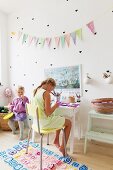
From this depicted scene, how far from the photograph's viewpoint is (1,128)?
3.13 m

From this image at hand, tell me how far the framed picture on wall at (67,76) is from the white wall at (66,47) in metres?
0.08

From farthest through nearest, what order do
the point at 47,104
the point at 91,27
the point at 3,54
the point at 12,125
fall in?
the point at 3,54, the point at 12,125, the point at 91,27, the point at 47,104

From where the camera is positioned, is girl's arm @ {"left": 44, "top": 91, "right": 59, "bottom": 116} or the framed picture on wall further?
the framed picture on wall

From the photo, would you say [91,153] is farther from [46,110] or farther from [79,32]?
[79,32]

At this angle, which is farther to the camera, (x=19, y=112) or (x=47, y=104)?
(x=19, y=112)

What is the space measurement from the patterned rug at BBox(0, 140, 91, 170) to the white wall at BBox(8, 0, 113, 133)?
82 cm

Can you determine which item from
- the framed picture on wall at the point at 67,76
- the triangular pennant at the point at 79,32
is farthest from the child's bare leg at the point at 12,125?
the triangular pennant at the point at 79,32

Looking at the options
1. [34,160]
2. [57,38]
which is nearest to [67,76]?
[57,38]

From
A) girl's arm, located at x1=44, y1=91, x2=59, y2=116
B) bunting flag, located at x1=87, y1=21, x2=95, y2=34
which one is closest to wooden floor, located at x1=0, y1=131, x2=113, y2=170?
girl's arm, located at x1=44, y1=91, x2=59, y2=116

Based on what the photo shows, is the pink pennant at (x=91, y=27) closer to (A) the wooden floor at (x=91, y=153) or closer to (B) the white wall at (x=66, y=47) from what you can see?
(B) the white wall at (x=66, y=47)

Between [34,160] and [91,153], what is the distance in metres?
0.75

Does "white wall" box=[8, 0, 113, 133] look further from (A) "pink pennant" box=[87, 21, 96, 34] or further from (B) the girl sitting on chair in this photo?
(B) the girl sitting on chair

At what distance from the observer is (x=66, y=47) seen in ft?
9.20

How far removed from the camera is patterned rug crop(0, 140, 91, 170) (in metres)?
1.89
